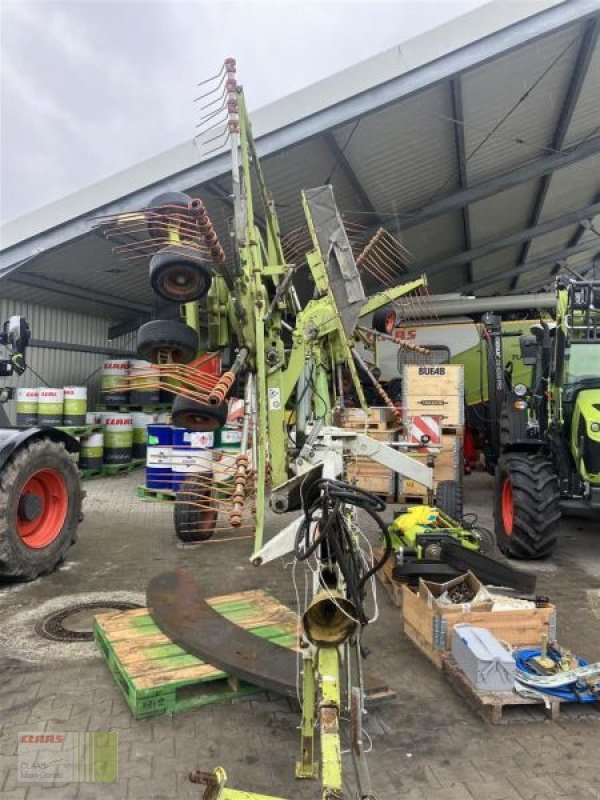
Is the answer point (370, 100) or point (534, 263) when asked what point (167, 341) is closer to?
point (370, 100)

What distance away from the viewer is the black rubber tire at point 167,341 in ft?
13.1

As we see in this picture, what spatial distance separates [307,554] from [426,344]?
41.8ft

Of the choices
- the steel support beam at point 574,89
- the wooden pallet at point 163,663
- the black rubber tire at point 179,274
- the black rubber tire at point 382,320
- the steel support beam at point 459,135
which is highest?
the steel support beam at point 574,89

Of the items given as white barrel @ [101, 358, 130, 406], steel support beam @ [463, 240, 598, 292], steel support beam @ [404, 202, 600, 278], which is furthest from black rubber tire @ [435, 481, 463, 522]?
steel support beam @ [463, 240, 598, 292]

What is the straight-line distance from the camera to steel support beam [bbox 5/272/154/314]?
10.0 m

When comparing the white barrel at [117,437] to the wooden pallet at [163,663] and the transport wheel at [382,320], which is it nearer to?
the transport wheel at [382,320]

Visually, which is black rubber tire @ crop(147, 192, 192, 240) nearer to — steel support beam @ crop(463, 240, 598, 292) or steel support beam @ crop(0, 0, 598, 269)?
steel support beam @ crop(0, 0, 598, 269)

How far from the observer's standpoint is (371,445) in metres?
3.30

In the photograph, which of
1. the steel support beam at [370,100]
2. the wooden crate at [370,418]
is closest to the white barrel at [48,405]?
the steel support beam at [370,100]

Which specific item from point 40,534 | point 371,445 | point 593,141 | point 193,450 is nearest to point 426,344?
point 593,141

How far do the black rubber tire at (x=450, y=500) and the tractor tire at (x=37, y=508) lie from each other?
4.01 metres

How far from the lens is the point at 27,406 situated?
1117cm

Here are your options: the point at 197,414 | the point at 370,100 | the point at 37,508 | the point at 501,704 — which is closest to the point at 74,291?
the point at 37,508

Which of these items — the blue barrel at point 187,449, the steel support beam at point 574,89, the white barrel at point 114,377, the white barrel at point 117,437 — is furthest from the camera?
the white barrel at point 114,377
